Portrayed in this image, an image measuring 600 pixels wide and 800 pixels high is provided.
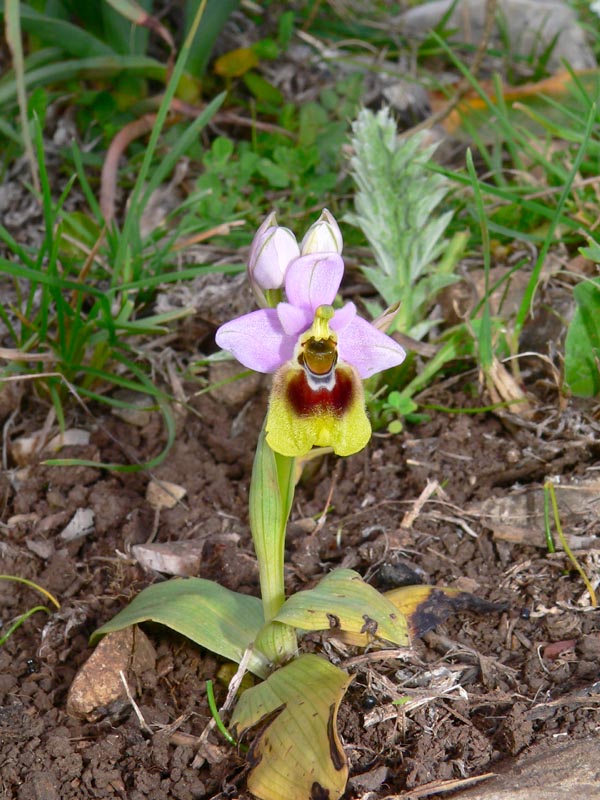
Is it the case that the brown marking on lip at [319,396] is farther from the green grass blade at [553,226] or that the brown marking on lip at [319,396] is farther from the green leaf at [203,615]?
the green grass blade at [553,226]

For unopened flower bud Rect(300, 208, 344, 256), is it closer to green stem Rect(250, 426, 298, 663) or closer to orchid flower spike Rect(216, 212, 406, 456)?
orchid flower spike Rect(216, 212, 406, 456)

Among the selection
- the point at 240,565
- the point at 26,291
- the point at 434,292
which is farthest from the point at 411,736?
the point at 26,291

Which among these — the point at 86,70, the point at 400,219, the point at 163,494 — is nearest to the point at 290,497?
the point at 163,494

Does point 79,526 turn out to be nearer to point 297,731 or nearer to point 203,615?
point 203,615

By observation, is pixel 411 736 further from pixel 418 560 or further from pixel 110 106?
pixel 110 106

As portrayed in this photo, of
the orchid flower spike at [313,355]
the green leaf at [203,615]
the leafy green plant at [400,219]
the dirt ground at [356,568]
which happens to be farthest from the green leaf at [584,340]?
the green leaf at [203,615]
